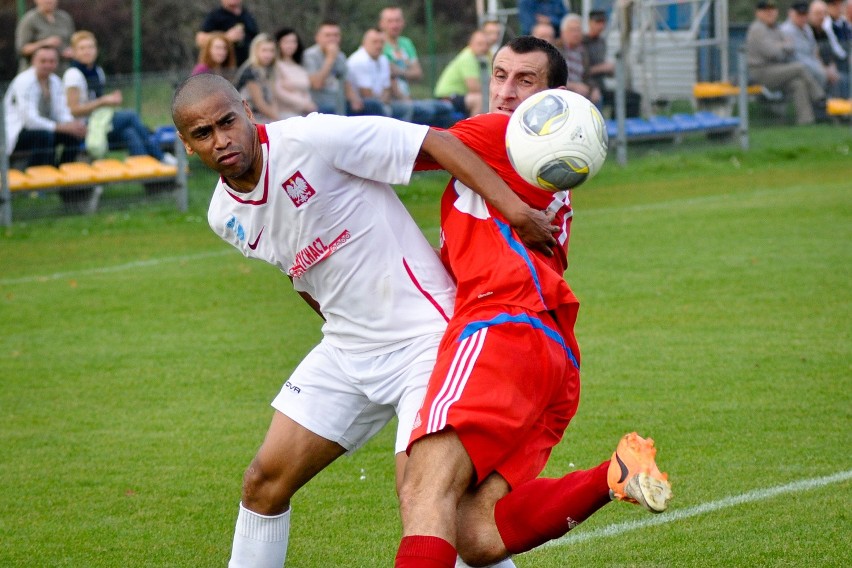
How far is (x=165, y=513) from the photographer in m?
5.85

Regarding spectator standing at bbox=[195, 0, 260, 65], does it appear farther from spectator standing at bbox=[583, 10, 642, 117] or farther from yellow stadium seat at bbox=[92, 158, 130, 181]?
spectator standing at bbox=[583, 10, 642, 117]

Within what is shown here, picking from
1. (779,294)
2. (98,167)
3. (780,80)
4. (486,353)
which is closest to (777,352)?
(779,294)

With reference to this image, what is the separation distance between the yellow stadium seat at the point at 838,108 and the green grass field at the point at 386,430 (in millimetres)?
6954

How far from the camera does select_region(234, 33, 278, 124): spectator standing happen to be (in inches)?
590

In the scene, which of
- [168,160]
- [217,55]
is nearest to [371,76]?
[217,55]

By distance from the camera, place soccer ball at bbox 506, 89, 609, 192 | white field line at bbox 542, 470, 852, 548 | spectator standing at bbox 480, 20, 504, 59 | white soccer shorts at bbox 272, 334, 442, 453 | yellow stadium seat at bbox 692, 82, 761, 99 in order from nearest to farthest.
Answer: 1. soccer ball at bbox 506, 89, 609, 192
2. white soccer shorts at bbox 272, 334, 442, 453
3. white field line at bbox 542, 470, 852, 548
4. spectator standing at bbox 480, 20, 504, 59
5. yellow stadium seat at bbox 692, 82, 761, 99

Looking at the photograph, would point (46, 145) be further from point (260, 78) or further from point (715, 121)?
point (715, 121)

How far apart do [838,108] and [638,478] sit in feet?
61.7

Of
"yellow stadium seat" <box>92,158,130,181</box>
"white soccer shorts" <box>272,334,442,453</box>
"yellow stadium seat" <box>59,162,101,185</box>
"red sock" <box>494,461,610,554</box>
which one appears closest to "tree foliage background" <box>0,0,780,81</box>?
"yellow stadium seat" <box>92,158,130,181</box>

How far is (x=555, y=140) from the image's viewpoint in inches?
157

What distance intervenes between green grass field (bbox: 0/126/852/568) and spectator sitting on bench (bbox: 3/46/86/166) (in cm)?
87

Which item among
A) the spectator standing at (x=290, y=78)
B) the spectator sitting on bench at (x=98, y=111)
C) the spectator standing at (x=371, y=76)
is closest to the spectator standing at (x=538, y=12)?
the spectator standing at (x=371, y=76)

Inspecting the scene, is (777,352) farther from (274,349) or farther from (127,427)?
(127,427)

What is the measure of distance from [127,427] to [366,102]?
979 cm
